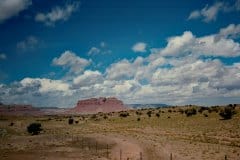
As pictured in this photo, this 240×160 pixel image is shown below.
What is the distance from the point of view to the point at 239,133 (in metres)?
51.0

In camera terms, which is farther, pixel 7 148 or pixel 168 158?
pixel 7 148

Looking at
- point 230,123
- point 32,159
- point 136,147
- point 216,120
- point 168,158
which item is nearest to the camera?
point 168,158

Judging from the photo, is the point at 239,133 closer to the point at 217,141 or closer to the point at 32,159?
the point at 217,141

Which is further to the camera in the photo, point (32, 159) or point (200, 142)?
point (200, 142)

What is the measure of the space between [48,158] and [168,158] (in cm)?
1317

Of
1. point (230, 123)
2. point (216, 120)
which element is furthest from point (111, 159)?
point (216, 120)

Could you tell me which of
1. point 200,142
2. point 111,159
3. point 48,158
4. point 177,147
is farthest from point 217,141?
point 48,158

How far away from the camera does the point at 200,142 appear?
45.4 metres

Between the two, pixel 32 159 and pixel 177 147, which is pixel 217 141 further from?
pixel 32 159

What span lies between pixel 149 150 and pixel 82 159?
8915 mm

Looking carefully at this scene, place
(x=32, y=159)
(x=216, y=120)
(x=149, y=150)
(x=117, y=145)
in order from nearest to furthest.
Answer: (x=32, y=159) → (x=149, y=150) → (x=117, y=145) → (x=216, y=120)

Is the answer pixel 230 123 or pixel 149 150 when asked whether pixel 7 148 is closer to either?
pixel 149 150

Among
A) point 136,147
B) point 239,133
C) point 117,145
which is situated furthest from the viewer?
point 239,133

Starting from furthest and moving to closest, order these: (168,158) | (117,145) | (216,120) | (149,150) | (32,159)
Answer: (216,120) < (117,145) < (149,150) < (32,159) < (168,158)
